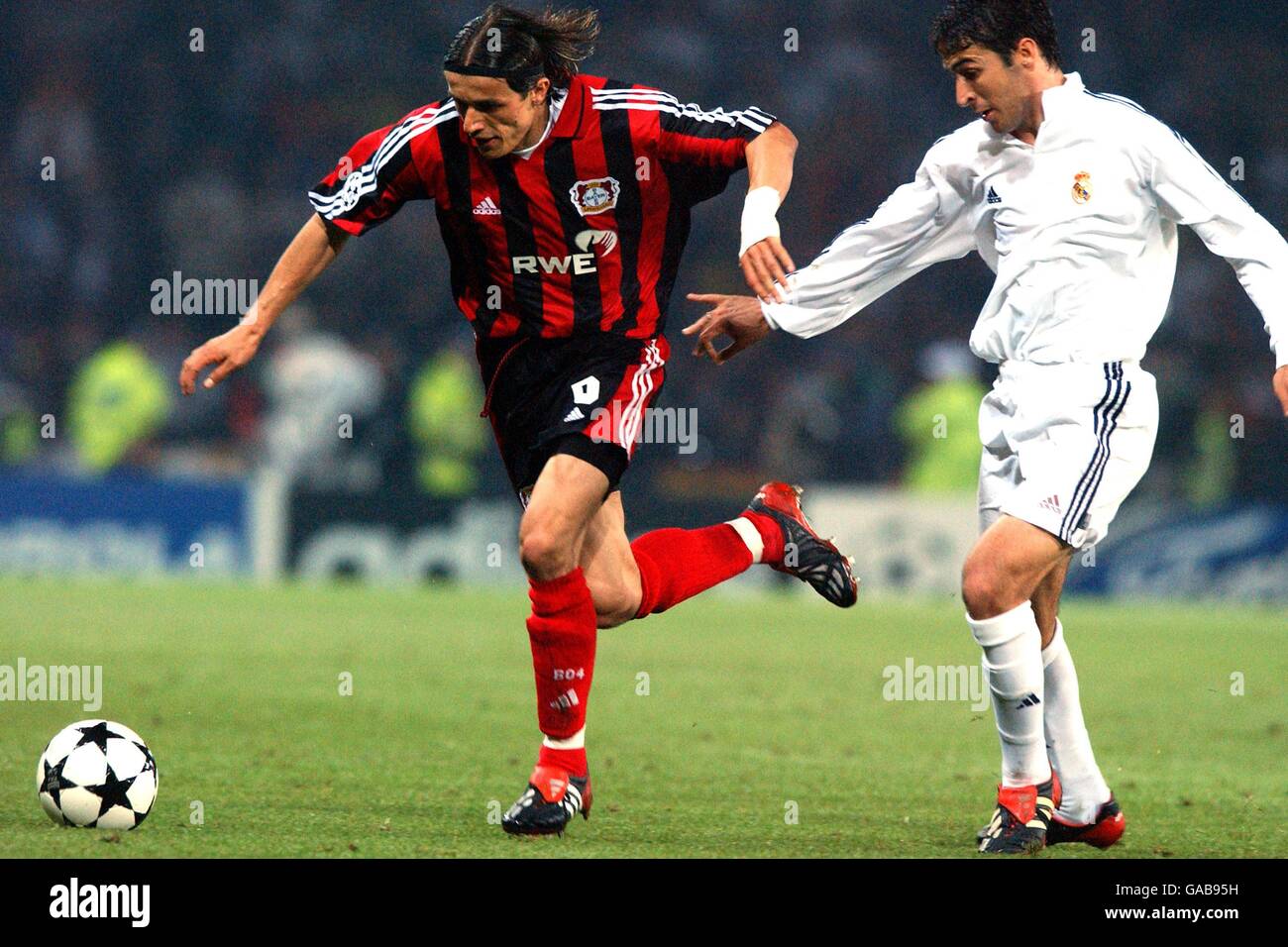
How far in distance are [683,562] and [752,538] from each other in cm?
34

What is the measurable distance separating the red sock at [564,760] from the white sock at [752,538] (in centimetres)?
120

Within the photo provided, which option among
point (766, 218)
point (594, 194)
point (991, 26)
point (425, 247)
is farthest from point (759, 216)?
point (425, 247)

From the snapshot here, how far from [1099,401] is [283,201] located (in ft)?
48.7

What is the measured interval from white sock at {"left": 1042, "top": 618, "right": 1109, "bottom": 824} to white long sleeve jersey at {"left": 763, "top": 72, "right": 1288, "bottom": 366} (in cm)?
84

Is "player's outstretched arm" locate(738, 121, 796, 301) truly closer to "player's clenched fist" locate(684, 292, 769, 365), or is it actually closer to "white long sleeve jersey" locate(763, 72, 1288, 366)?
"white long sleeve jersey" locate(763, 72, 1288, 366)

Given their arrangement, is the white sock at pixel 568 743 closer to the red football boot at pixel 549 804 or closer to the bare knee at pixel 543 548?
the red football boot at pixel 549 804

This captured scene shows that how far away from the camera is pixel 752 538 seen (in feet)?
19.9

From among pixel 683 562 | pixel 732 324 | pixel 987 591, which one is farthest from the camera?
pixel 683 562

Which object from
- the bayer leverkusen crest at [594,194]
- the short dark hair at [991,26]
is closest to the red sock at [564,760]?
the bayer leverkusen crest at [594,194]

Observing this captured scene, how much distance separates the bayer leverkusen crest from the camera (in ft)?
17.3

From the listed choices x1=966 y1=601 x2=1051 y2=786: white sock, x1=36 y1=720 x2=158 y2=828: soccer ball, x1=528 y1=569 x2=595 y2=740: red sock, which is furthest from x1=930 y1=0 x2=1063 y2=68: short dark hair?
x1=36 y1=720 x2=158 y2=828: soccer ball

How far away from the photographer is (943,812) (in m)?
5.50

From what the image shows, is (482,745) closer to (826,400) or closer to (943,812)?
(943,812)

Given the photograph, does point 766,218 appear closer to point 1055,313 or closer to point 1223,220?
point 1055,313
